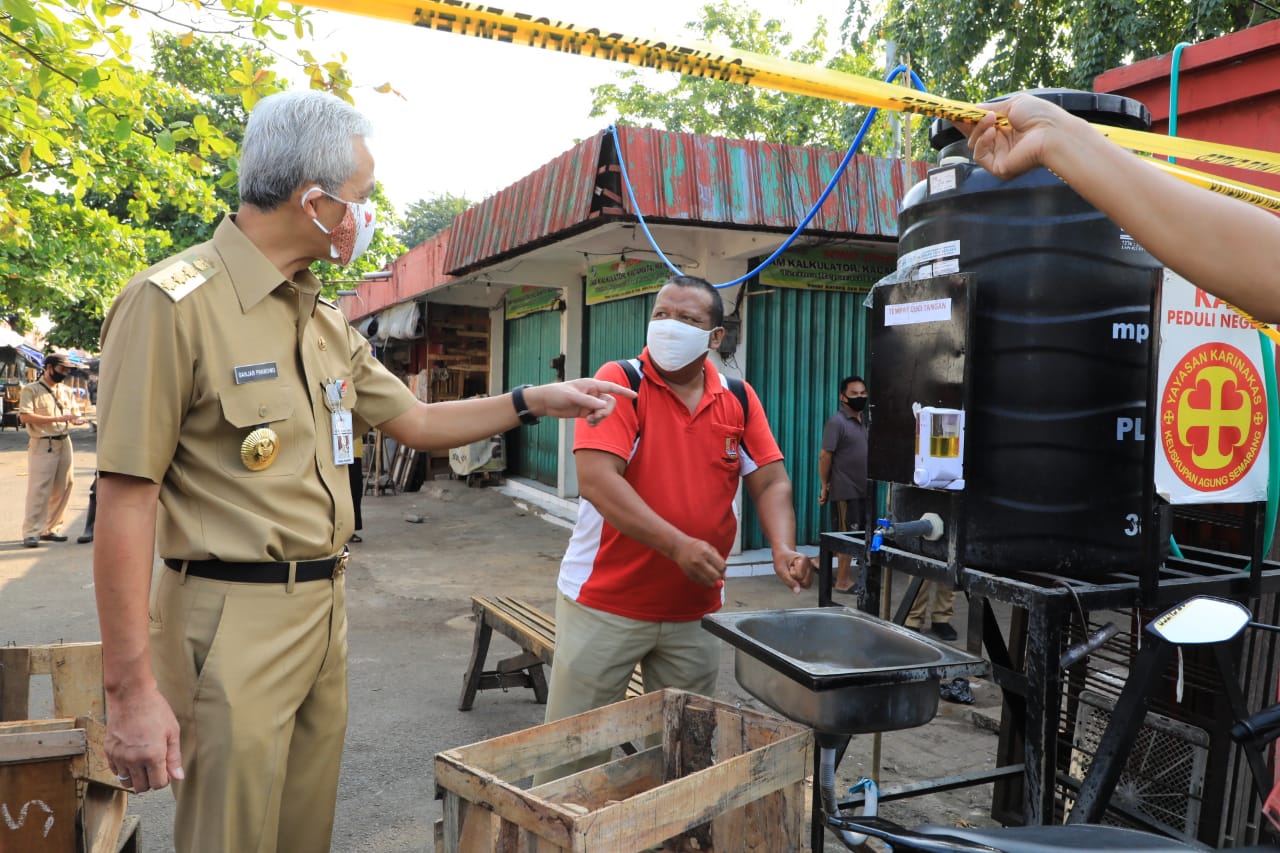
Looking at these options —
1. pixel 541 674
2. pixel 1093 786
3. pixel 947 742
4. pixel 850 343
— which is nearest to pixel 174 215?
pixel 850 343

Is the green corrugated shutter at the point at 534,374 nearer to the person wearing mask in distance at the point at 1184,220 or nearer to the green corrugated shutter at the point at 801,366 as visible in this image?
the green corrugated shutter at the point at 801,366

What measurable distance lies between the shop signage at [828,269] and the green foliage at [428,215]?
148 ft

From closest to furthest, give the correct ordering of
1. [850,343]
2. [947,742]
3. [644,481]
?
[644,481]
[947,742]
[850,343]

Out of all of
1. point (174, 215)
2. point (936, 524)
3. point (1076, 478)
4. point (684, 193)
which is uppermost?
point (174, 215)

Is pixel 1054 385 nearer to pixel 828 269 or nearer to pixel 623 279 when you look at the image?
pixel 828 269

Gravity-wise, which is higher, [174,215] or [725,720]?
[174,215]

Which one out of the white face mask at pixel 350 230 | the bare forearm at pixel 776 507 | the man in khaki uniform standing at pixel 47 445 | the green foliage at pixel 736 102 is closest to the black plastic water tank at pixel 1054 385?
the bare forearm at pixel 776 507

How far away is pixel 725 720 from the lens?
2.15 metres

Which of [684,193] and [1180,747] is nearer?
[1180,747]

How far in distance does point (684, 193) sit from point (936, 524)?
190 inches

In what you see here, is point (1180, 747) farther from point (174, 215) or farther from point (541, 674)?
point (174, 215)

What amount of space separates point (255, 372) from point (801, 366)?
7361 millimetres

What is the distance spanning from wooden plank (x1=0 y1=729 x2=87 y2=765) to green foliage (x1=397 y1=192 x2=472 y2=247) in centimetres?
5080

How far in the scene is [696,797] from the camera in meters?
1.76
